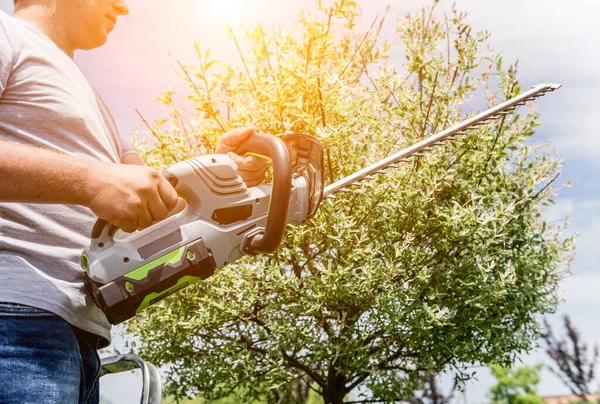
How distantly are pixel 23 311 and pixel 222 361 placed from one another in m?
3.79

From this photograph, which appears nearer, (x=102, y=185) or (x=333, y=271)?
(x=102, y=185)

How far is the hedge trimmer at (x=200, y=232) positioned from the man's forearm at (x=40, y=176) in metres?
0.24

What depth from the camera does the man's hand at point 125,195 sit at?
4.21 ft

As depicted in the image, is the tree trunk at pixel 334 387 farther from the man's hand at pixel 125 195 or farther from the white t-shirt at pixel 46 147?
the man's hand at pixel 125 195

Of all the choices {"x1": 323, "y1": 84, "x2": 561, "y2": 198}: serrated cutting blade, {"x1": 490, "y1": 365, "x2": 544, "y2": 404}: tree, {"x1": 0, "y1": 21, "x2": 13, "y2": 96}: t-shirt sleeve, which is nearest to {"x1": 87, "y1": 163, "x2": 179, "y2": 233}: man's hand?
{"x1": 0, "y1": 21, "x2": 13, "y2": 96}: t-shirt sleeve

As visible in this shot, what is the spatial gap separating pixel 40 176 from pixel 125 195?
0.18 m

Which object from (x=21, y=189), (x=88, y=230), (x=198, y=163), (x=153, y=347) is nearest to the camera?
(x=21, y=189)

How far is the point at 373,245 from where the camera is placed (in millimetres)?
4504

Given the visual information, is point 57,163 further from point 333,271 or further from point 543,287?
point 543,287

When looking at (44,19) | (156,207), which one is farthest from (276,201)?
(44,19)

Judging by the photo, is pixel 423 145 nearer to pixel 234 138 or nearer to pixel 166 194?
pixel 234 138

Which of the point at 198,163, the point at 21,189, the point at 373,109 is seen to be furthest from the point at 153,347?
the point at 21,189

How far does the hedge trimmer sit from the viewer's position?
4.97ft

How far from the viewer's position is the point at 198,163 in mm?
1695
